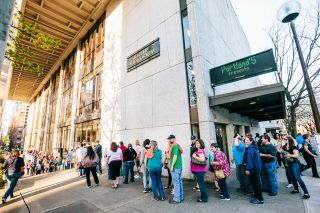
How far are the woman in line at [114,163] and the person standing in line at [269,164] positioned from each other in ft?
17.2

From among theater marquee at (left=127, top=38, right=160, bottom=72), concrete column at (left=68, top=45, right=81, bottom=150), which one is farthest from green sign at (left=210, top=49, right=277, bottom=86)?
concrete column at (left=68, top=45, right=81, bottom=150)

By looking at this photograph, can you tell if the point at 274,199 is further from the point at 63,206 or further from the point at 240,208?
the point at 63,206

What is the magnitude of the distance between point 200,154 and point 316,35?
15.7m

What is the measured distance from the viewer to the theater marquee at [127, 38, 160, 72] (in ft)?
32.4

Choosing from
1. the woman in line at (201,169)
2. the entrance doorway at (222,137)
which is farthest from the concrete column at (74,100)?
the woman in line at (201,169)

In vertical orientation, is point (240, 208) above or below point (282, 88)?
below

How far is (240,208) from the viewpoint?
167 inches

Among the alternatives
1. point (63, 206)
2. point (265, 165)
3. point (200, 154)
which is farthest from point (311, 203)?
point (63, 206)

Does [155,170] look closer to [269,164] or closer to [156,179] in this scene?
[156,179]

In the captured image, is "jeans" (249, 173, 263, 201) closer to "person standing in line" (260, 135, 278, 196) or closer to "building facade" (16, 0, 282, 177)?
"person standing in line" (260, 135, 278, 196)

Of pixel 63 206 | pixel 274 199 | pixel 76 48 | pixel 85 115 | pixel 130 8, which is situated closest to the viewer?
pixel 274 199

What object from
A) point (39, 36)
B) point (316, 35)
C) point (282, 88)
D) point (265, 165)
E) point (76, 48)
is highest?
point (76, 48)

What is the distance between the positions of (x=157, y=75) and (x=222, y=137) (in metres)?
4.99

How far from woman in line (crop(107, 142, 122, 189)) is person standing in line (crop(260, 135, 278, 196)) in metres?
5.25
